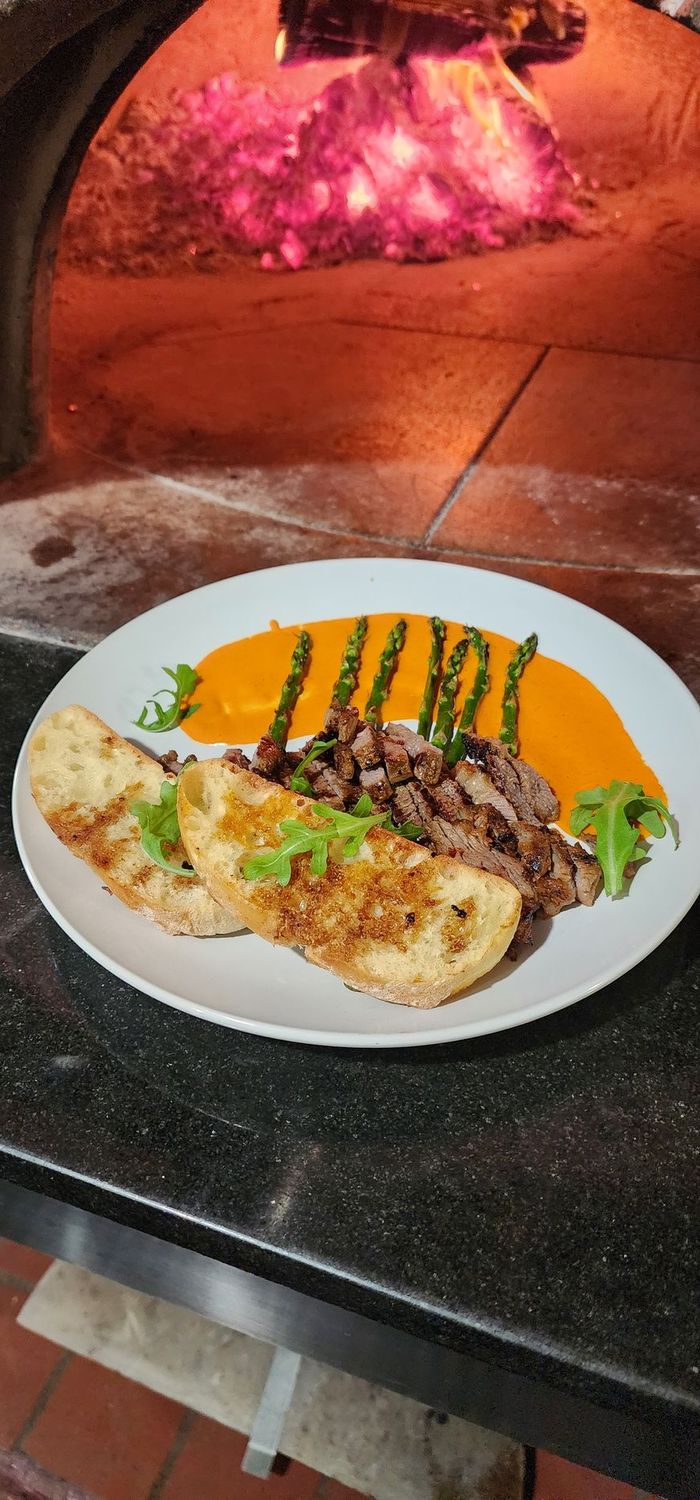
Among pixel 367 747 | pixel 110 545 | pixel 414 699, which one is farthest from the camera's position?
pixel 110 545

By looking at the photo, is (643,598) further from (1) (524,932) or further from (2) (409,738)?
(1) (524,932)

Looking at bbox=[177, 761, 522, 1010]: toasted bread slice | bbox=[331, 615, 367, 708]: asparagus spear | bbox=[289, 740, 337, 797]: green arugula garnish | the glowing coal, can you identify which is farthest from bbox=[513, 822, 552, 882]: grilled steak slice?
the glowing coal

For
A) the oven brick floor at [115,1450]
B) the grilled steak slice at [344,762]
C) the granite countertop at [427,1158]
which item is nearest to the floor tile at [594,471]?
the grilled steak slice at [344,762]

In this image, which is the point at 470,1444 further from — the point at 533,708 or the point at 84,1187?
the point at 533,708

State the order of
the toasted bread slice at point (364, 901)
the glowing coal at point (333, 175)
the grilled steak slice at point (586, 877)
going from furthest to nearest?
the glowing coal at point (333, 175) < the grilled steak slice at point (586, 877) < the toasted bread slice at point (364, 901)

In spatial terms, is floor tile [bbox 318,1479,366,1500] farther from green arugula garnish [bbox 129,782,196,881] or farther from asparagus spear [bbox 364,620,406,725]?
asparagus spear [bbox 364,620,406,725]

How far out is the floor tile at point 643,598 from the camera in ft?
7.55

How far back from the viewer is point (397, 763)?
180cm

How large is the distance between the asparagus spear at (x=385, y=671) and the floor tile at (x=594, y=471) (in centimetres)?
71

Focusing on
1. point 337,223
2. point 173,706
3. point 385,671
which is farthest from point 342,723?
point 337,223

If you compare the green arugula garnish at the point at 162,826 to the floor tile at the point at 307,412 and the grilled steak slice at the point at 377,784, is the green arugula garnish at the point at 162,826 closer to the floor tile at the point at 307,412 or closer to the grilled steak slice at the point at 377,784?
the grilled steak slice at the point at 377,784

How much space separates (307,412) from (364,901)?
1.96 meters

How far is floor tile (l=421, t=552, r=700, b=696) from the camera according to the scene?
230 centimetres

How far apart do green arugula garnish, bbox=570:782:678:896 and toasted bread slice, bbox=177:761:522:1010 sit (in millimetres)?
158
